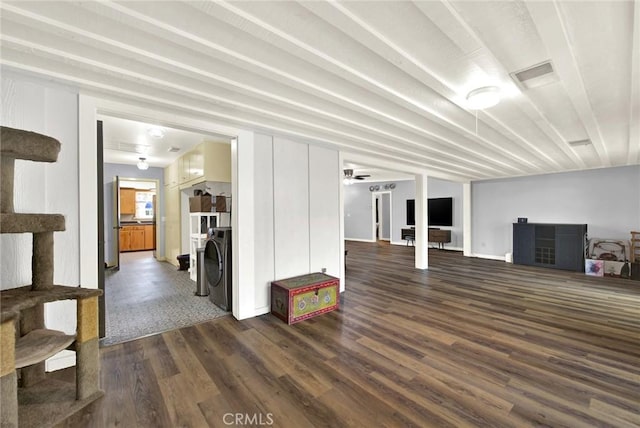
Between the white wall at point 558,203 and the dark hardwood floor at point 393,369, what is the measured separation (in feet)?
10.1

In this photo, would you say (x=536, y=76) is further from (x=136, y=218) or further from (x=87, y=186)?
(x=136, y=218)

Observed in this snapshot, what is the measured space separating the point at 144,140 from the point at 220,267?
2.74m

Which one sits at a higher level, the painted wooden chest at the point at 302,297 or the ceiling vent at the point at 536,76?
the ceiling vent at the point at 536,76

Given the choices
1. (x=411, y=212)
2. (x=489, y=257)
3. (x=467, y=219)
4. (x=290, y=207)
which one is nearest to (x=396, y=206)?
(x=411, y=212)

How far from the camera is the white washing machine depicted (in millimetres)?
3292

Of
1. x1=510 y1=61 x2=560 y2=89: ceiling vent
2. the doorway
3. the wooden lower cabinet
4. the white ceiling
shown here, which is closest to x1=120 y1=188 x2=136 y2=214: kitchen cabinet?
the doorway

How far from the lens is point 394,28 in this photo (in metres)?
1.42

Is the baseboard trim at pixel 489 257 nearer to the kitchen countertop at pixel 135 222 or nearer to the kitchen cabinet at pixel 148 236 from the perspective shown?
the kitchen cabinet at pixel 148 236

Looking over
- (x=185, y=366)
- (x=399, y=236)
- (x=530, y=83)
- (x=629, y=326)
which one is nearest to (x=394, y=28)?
(x=530, y=83)

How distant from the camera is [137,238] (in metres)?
9.12

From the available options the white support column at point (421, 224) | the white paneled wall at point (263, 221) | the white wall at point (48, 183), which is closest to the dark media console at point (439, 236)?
the white support column at point (421, 224)

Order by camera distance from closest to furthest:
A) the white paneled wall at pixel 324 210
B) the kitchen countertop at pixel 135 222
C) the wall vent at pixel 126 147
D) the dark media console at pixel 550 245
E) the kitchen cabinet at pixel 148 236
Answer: the white paneled wall at pixel 324 210
the wall vent at pixel 126 147
the dark media console at pixel 550 245
the kitchen countertop at pixel 135 222
the kitchen cabinet at pixel 148 236

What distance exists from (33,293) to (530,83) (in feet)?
12.7

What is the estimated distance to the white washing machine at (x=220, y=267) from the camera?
3.29 m
